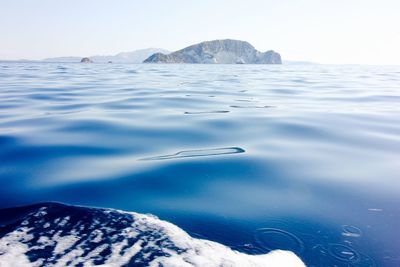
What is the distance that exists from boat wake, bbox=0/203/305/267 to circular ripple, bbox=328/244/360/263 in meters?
0.29

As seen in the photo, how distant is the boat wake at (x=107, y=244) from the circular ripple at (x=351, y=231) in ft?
1.97

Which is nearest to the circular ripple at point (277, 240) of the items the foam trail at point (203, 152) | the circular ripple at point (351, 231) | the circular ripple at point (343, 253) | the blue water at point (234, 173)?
the blue water at point (234, 173)

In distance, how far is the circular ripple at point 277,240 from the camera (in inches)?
88.5

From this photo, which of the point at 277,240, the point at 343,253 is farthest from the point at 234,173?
the point at 343,253

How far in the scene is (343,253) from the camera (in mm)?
2172

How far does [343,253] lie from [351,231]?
15.0 inches

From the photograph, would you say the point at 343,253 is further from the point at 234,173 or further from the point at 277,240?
the point at 234,173

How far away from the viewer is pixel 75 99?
31.3 ft

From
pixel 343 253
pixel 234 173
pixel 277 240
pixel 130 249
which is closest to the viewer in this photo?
pixel 130 249

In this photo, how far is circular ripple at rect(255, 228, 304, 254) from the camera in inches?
88.5

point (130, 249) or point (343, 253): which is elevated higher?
point (130, 249)

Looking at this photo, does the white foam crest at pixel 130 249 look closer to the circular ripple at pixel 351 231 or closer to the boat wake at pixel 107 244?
the boat wake at pixel 107 244

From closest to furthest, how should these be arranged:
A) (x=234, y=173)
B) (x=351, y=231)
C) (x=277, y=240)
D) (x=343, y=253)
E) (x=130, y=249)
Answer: (x=130, y=249)
(x=343, y=253)
(x=277, y=240)
(x=351, y=231)
(x=234, y=173)

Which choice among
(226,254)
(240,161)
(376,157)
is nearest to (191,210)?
(226,254)
